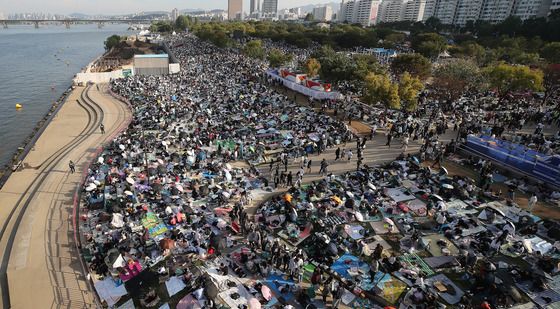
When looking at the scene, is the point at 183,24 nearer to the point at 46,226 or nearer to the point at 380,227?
the point at 46,226

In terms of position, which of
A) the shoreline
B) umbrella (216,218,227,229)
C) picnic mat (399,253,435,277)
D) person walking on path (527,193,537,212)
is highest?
person walking on path (527,193,537,212)

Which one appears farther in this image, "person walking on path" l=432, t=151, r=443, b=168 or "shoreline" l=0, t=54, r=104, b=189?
"shoreline" l=0, t=54, r=104, b=189

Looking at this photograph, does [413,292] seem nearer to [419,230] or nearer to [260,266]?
[419,230]

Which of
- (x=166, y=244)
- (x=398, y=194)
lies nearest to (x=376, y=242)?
(x=398, y=194)

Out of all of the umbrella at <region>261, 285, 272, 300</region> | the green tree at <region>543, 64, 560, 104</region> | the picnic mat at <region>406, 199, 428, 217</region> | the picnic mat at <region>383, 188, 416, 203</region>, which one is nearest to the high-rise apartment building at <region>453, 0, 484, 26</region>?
the green tree at <region>543, 64, 560, 104</region>

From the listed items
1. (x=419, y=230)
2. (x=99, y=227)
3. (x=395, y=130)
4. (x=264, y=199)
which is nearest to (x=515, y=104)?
(x=395, y=130)

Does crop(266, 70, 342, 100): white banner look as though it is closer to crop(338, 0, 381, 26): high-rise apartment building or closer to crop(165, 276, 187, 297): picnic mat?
crop(165, 276, 187, 297): picnic mat

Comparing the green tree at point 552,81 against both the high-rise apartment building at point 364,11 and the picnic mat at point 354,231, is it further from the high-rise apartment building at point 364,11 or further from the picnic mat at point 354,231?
the high-rise apartment building at point 364,11
